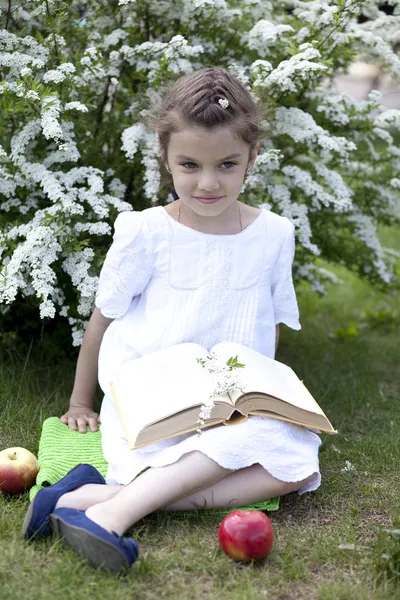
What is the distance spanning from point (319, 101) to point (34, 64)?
1207 mm

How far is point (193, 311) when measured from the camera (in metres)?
2.42

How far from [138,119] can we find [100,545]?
1.72 meters

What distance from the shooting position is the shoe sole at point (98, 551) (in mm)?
1795

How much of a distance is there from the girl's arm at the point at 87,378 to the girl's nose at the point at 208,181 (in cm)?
58

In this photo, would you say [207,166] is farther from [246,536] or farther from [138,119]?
[246,536]

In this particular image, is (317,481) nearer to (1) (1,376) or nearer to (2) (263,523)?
(2) (263,523)

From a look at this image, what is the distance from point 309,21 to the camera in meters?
3.12

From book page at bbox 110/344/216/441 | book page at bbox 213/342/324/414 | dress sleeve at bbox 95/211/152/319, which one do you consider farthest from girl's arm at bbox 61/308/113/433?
book page at bbox 213/342/324/414

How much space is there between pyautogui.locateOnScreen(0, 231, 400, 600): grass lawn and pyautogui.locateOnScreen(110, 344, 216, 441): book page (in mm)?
284

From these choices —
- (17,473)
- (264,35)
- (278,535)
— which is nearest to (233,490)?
(278,535)

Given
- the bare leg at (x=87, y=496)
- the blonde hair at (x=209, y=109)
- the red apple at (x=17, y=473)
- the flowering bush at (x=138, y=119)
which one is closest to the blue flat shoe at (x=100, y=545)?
the bare leg at (x=87, y=496)

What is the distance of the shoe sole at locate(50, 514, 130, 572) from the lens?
1.79 m

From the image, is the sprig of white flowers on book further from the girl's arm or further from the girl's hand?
the girl's hand

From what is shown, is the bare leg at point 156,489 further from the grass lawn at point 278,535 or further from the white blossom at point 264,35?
the white blossom at point 264,35
